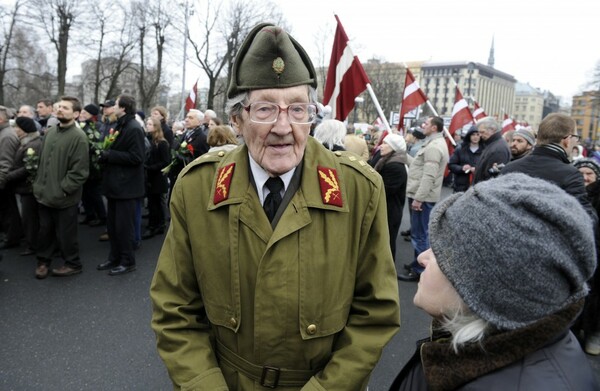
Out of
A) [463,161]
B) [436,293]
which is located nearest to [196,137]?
[463,161]

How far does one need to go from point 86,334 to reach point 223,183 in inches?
121

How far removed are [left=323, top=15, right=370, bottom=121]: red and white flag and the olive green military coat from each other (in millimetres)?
4177

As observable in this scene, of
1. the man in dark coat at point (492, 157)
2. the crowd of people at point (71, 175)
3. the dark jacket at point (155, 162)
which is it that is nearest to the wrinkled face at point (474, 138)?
the man in dark coat at point (492, 157)

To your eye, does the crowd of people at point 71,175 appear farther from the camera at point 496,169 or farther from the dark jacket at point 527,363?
the dark jacket at point 527,363

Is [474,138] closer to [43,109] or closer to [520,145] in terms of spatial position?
[520,145]

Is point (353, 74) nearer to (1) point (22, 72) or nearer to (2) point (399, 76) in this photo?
(1) point (22, 72)

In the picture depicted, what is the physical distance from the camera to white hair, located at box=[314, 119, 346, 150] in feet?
15.3

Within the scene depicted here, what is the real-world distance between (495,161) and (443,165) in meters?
0.65

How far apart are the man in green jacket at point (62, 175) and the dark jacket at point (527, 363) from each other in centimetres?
482

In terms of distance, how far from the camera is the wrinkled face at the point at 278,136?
1544 mm

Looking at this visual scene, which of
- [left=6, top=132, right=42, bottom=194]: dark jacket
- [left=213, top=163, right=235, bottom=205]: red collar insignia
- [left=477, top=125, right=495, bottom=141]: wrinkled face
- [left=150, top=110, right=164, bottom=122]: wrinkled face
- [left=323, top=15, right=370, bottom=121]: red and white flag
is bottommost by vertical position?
[left=6, top=132, right=42, bottom=194]: dark jacket

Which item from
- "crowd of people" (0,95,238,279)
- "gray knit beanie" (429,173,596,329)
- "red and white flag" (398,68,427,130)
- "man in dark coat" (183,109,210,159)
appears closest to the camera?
"gray knit beanie" (429,173,596,329)

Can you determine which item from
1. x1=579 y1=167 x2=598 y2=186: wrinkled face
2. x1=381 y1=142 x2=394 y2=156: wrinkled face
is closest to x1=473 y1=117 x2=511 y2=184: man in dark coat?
x1=579 y1=167 x2=598 y2=186: wrinkled face

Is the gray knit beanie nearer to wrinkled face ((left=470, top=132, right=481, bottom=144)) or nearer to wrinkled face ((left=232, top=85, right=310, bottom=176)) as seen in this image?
wrinkled face ((left=232, top=85, right=310, bottom=176))
